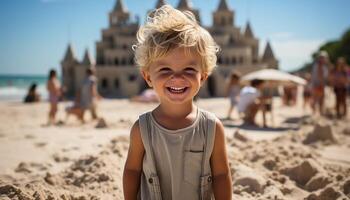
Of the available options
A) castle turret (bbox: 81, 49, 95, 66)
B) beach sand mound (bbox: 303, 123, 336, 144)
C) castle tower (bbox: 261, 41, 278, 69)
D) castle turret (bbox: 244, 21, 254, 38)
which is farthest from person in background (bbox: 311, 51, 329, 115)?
castle turret (bbox: 244, 21, 254, 38)

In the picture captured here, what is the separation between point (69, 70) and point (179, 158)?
105 feet

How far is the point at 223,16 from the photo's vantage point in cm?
3462

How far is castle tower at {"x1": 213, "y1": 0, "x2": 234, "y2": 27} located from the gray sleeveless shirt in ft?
111

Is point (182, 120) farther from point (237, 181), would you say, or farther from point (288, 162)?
point (288, 162)

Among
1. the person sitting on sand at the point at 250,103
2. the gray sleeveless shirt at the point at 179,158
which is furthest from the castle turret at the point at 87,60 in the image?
the gray sleeveless shirt at the point at 179,158

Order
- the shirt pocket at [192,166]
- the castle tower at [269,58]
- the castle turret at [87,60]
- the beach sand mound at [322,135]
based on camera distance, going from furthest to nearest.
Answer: the castle tower at [269,58]
the castle turret at [87,60]
the beach sand mound at [322,135]
the shirt pocket at [192,166]

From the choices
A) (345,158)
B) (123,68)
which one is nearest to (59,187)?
(345,158)

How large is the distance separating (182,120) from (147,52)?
1.63 ft

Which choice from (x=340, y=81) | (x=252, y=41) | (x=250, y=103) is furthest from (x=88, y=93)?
(x=252, y=41)

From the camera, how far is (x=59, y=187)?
3.24m

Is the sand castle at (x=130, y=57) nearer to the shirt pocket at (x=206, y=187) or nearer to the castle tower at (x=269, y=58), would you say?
the castle tower at (x=269, y=58)

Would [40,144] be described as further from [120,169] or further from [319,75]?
[319,75]

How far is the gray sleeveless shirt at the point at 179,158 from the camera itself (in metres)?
2.17

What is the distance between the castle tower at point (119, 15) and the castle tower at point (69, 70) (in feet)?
18.6
